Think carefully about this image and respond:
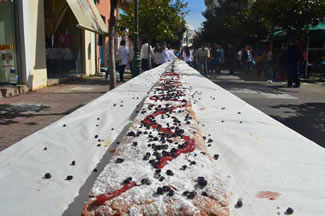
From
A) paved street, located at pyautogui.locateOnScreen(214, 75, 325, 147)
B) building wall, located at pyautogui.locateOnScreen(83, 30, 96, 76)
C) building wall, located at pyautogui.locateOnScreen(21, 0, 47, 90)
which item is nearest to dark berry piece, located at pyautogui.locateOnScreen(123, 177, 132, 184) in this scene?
paved street, located at pyautogui.locateOnScreen(214, 75, 325, 147)

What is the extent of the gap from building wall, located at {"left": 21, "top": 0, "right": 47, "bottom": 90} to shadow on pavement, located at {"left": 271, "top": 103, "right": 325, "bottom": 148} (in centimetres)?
782

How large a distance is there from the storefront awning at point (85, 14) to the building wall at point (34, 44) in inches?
58.5

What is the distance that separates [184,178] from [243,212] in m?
0.35

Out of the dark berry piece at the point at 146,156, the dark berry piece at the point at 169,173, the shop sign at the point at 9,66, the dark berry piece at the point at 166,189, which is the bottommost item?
the dark berry piece at the point at 166,189

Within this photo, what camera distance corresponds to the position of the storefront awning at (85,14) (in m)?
13.2

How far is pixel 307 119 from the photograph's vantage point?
764cm

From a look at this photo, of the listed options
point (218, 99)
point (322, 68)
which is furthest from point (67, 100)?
point (322, 68)

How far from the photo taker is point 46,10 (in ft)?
47.2

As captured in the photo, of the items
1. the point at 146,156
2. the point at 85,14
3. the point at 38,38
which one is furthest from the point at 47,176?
the point at 85,14

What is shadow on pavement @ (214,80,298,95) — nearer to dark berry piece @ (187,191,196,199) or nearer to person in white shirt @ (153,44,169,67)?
person in white shirt @ (153,44,169,67)

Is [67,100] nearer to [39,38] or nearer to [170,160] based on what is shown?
[39,38]

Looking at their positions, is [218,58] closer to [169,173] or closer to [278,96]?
[278,96]

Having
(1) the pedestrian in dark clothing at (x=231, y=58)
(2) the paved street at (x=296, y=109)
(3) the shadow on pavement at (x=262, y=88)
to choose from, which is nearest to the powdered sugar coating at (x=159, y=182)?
(2) the paved street at (x=296, y=109)

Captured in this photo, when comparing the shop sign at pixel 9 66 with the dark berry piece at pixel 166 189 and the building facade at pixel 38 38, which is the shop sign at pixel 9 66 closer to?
the building facade at pixel 38 38
